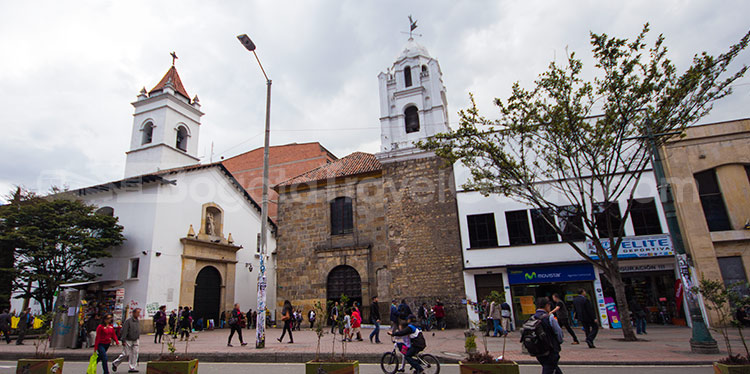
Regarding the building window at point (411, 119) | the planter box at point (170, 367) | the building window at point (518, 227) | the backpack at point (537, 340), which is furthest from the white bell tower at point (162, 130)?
the backpack at point (537, 340)

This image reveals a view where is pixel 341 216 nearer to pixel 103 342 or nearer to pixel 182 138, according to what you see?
pixel 103 342

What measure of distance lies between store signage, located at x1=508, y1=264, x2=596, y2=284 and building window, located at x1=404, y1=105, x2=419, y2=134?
9.15 meters

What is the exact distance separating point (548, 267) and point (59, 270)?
2313cm

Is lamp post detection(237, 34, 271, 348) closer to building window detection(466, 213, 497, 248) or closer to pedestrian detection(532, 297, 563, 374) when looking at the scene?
pedestrian detection(532, 297, 563, 374)

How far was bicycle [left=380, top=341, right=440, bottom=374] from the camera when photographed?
7.52m

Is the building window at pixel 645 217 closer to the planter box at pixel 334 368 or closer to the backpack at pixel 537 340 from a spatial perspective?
the backpack at pixel 537 340

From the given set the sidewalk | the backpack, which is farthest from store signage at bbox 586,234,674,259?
the backpack

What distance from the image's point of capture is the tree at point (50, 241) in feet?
58.1

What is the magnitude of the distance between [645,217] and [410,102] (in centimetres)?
1246

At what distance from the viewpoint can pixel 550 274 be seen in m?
17.1

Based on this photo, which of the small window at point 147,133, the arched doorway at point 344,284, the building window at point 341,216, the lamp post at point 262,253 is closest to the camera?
the lamp post at point 262,253

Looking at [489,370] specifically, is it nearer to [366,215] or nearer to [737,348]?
[737,348]

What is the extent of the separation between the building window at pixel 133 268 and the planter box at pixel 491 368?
19.2 meters

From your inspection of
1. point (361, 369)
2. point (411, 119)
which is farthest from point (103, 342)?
point (411, 119)
